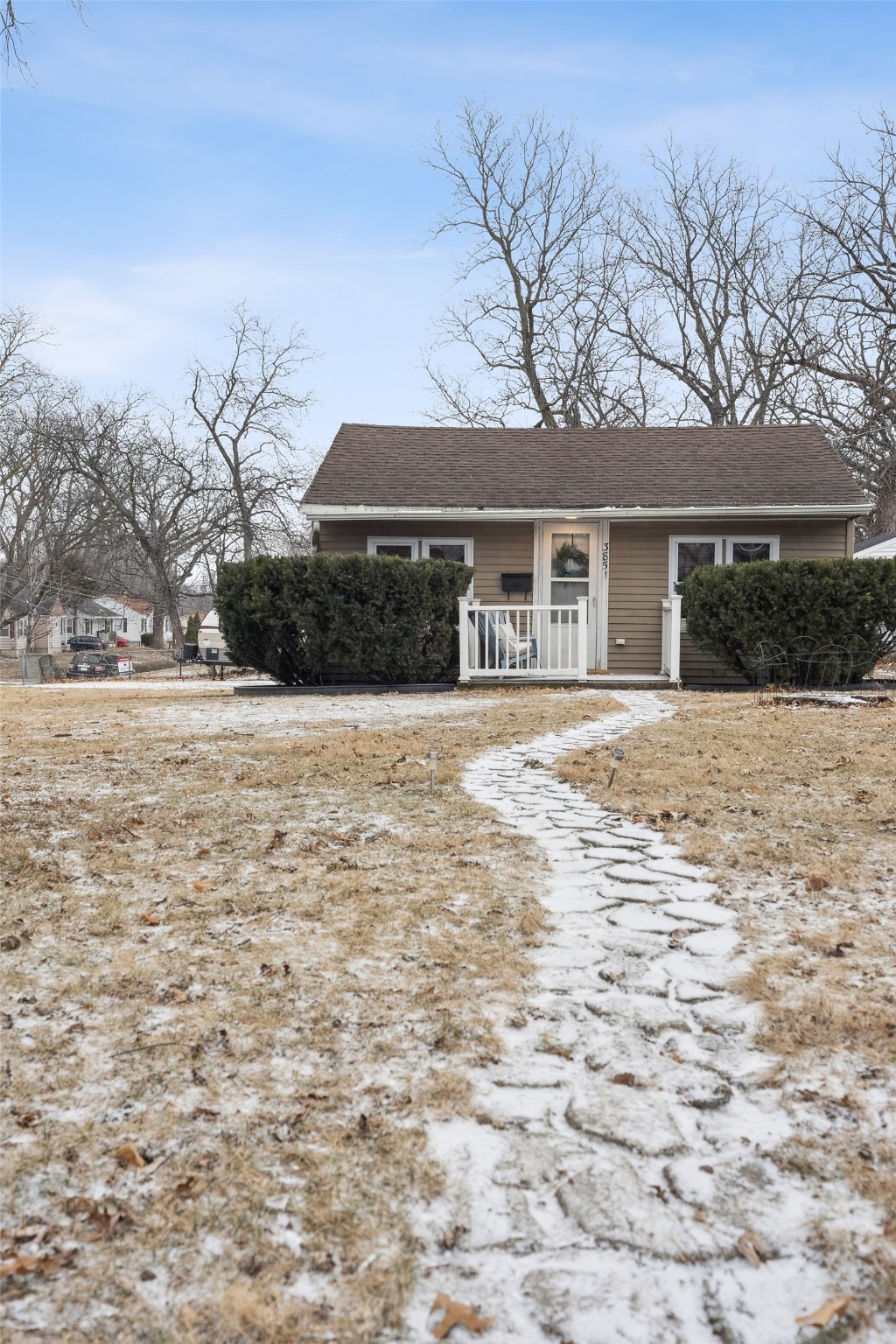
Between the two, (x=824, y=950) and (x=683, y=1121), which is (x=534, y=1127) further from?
(x=824, y=950)

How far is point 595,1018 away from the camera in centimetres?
232

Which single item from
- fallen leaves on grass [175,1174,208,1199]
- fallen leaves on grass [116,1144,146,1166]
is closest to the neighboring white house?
fallen leaves on grass [116,1144,146,1166]

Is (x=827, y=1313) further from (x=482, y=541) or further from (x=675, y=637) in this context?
(x=482, y=541)

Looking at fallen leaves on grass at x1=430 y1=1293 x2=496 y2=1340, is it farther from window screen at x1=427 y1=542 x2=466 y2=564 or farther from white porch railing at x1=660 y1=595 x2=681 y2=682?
window screen at x1=427 y1=542 x2=466 y2=564

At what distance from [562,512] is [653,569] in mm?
1845

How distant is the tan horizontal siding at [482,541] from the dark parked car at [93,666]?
19400mm

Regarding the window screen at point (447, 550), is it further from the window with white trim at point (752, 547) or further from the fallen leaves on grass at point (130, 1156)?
the fallen leaves on grass at point (130, 1156)

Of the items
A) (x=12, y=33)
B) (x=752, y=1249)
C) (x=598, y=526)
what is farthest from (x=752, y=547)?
(x=752, y=1249)

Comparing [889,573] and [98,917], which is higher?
[889,573]

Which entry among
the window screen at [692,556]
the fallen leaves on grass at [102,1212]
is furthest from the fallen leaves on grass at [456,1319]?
the window screen at [692,556]

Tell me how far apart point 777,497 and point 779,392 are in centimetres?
1498

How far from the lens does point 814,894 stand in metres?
3.18

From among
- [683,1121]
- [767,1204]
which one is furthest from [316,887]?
[767,1204]

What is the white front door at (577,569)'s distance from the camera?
548 inches
